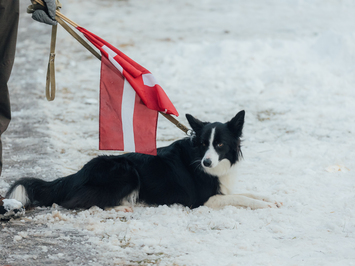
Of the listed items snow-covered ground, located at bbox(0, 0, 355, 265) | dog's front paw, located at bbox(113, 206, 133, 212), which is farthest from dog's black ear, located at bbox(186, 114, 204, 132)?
dog's front paw, located at bbox(113, 206, 133, 212)

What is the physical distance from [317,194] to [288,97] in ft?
11.4

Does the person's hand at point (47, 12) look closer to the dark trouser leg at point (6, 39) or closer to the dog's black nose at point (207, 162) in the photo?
the dark trouser leg at point (6, 39)

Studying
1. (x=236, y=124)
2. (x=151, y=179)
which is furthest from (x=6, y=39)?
(x=236, y=124)

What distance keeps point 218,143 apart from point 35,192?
178 cm

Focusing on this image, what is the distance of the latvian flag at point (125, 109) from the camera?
388 cm

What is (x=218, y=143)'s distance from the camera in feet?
13.1

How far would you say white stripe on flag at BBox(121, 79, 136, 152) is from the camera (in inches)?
153

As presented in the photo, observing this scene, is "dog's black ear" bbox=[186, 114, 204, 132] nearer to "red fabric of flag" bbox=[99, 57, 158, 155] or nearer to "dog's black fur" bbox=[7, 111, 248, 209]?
"dog's black fur" bbox=[7, 111, 248, 209]

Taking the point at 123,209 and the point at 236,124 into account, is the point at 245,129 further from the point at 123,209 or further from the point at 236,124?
the point at 123,209

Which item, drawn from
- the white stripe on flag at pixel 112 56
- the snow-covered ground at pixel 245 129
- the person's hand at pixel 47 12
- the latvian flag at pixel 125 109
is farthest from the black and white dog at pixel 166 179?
the person's hand at pixel 47 12

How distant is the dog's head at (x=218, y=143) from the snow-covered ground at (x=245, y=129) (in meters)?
0.45

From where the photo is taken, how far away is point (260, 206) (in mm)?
3951

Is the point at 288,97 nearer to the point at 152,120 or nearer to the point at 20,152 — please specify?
the point at 152,120

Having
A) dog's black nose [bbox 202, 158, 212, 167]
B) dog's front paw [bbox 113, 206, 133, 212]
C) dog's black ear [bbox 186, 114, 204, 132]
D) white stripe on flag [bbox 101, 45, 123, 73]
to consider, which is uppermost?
white stripe on flag [bbox 101, 45, 123, 73]
